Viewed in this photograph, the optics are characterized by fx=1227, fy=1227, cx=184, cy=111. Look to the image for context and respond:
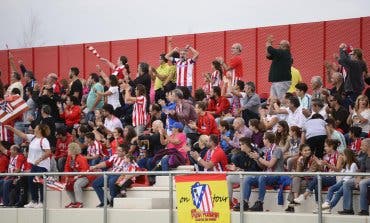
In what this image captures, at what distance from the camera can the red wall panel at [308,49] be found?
104 ft

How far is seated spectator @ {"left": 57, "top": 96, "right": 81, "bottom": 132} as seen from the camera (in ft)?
99.8

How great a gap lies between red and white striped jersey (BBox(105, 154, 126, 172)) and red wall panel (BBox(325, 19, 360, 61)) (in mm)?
8031

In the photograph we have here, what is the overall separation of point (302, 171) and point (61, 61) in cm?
1828

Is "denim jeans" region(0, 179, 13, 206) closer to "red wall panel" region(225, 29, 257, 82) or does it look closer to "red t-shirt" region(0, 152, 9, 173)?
"red t-shirt" region(0, 152, 9, 173)

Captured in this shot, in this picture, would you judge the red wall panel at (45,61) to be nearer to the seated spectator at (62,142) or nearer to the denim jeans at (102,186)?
the seated spectator at (62,142)

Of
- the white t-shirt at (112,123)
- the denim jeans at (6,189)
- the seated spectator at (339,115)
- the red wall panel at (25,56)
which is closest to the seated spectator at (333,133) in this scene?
the seated spectator at (339,115)

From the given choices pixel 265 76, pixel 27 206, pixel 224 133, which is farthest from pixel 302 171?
pixel 265 76

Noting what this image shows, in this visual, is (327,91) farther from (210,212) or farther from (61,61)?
(61,61)

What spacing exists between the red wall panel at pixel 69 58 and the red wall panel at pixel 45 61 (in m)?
0.21

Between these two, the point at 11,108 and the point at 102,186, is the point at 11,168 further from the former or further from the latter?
the point at 102,186

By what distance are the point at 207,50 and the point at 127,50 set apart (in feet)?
10.9

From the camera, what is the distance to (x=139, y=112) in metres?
28.2

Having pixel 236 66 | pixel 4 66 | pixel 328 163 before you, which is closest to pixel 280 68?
pixel 236 66

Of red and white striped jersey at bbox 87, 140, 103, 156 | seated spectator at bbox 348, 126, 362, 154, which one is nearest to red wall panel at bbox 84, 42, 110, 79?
red and white striped jersey at bbox 87, 140, 103, 156
